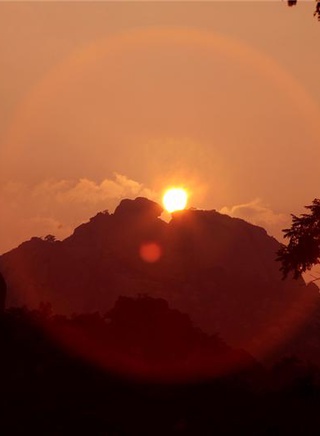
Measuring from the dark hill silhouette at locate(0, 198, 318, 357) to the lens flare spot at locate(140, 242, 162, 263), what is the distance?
28 centimetres

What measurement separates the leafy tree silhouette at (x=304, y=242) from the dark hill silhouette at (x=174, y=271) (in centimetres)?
11503

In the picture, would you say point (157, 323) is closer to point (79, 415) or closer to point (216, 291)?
point (79, 415)

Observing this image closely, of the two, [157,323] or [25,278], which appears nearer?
[157,323]

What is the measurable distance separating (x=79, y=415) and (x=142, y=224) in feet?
517

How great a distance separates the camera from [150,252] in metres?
174

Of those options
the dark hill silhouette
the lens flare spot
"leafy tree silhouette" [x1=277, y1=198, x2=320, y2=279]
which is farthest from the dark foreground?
the lens flare spot

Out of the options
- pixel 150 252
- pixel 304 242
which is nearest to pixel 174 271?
pixel 150 252

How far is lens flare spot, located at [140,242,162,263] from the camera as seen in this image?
17025 cm

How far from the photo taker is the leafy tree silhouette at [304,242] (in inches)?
989

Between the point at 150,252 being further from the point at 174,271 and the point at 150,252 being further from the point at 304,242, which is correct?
the point at 304,242

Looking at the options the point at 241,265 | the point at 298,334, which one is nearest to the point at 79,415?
the point at 298,334

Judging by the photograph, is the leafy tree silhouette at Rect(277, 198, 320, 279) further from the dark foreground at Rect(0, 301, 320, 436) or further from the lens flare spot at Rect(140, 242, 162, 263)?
the lens flare spot at Rect(140, 242, 162, 263)

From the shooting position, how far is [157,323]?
2459 cm

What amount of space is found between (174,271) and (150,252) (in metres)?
10.7
